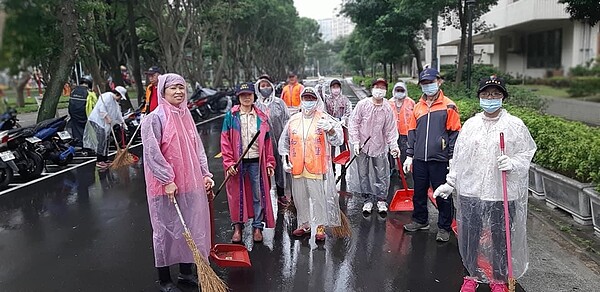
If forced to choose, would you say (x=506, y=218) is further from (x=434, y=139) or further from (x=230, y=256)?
(x=230, y=256)

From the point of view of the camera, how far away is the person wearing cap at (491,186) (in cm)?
323

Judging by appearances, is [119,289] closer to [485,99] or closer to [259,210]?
[259,210]

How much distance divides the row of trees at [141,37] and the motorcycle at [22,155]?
1.55 ft

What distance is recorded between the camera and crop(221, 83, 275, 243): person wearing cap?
14.9ft

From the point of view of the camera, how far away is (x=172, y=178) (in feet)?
10.9

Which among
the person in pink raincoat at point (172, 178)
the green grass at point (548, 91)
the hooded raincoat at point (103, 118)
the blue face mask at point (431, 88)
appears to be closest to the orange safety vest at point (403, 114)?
the blue face mask at point (431, 88)

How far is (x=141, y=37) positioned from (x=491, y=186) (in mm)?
23768

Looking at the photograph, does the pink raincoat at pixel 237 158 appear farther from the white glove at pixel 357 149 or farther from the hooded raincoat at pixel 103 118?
the hooded raincoat at pixel 103 118

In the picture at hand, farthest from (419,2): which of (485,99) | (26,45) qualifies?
(26,45)

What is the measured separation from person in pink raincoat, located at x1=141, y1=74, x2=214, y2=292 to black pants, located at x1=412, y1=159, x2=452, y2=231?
2119mm

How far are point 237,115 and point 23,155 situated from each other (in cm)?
487

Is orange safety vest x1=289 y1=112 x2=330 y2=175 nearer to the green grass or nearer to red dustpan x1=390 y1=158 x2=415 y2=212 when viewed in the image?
red dustpan x1=390 y1=158 x2=415 y2=212

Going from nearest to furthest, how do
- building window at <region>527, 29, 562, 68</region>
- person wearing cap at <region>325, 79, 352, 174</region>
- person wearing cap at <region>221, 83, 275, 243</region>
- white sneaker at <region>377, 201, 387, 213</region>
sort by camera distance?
person wearing cap at <region>221, 83, 275, 243</region>
white sneaker at <region>377, 201, 387, 213</region>
person wearing cap at <region>325, 79, 352, 174</region>
building window at <region>527, 29, 562, 68</region>

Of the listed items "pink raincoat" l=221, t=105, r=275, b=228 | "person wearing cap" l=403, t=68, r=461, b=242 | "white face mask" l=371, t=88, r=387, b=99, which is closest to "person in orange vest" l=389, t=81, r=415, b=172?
"white face mask" l=371, t=88, r=387, b=99
